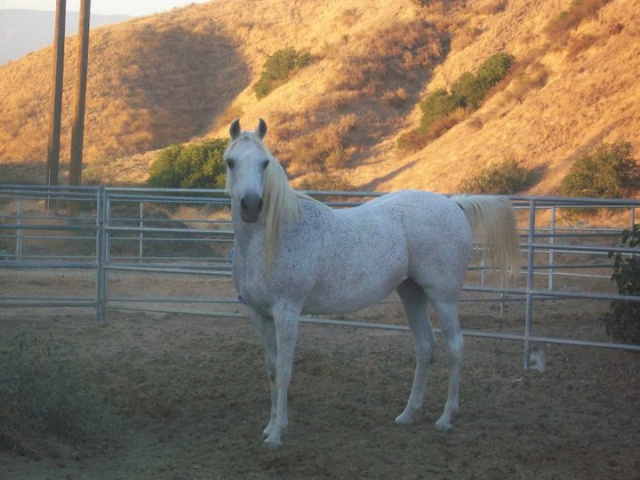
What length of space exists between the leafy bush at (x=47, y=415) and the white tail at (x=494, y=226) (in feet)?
9.21

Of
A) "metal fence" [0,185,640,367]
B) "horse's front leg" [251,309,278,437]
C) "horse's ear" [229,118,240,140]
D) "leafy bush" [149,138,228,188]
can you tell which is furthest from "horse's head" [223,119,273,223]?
"leafy bush" [149,138,228,188]

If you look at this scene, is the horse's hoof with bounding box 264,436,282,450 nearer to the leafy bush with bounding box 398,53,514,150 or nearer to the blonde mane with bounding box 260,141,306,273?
the blonde mane with bounding box 260,141,306,273

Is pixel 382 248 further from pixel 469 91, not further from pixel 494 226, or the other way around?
pixel 469 91

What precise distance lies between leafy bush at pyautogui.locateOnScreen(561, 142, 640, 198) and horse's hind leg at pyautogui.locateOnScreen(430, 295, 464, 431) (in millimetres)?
15132

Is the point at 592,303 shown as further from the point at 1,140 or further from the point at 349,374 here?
the point at 1,140

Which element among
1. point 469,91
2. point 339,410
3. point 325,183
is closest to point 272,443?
point 339,410

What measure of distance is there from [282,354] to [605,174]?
1637 centimetres

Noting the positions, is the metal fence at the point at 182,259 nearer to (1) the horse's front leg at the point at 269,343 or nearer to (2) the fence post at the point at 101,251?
(2) the fence post at the point at 101,251

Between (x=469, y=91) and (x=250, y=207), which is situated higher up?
(x=469, y=91)

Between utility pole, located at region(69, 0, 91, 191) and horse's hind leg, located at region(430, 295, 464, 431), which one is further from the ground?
utility pole, located at region(69, 0, 91, 191)

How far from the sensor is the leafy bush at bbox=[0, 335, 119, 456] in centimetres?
429

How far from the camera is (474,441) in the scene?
492 cm

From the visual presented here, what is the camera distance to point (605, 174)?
1934 centimetres

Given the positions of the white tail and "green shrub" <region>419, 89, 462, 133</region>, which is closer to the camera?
the white tail
